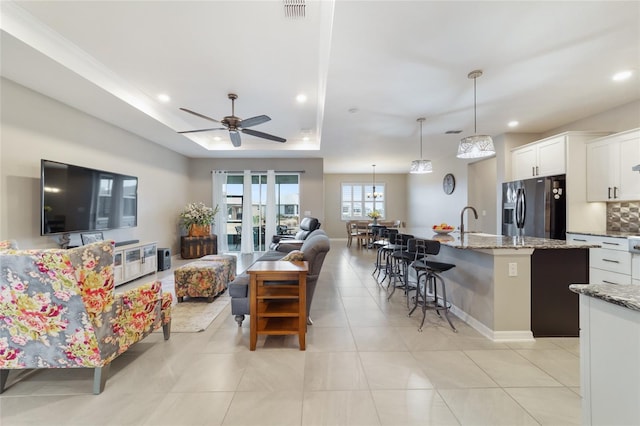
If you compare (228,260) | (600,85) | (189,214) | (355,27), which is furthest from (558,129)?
(189,214)

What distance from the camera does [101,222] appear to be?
399cm

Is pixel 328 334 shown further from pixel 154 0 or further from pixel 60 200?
pixel 60 200

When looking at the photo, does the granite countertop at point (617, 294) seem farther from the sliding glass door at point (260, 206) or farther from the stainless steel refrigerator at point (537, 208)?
the sliding glass door at point (260, 206)

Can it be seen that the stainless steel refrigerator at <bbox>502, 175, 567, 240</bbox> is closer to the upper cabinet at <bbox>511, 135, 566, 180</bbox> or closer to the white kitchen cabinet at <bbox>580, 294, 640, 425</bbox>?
the upper cabinet at <bbox>511, 135, 566, 180</bbox>

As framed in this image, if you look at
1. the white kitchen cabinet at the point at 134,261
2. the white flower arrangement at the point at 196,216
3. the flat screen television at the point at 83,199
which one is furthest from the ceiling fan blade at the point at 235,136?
the white flower arrangement at the point at 196,216

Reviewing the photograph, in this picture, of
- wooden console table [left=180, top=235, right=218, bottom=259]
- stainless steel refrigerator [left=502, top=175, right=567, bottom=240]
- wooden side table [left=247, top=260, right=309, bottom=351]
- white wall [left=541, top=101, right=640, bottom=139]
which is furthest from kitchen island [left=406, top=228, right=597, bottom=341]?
wooden console table [left=180, top=235, right=218, bottom=259]

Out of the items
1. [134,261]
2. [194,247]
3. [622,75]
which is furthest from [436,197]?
[134,261]

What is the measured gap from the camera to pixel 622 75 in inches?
112

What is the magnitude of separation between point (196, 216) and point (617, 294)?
6.75 meters

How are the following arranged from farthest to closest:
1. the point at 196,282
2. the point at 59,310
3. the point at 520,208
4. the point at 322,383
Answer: the point at 520,208 < the point at 196,282 < the point at 322,383 < the point at 59,310

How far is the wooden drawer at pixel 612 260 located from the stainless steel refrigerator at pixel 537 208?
0.62 m

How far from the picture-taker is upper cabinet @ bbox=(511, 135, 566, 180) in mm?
3918

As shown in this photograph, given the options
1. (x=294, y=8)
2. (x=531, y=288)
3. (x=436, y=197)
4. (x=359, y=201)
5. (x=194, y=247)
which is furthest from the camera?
(x=359, y=201)

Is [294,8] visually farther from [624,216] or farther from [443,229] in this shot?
[624,216]
